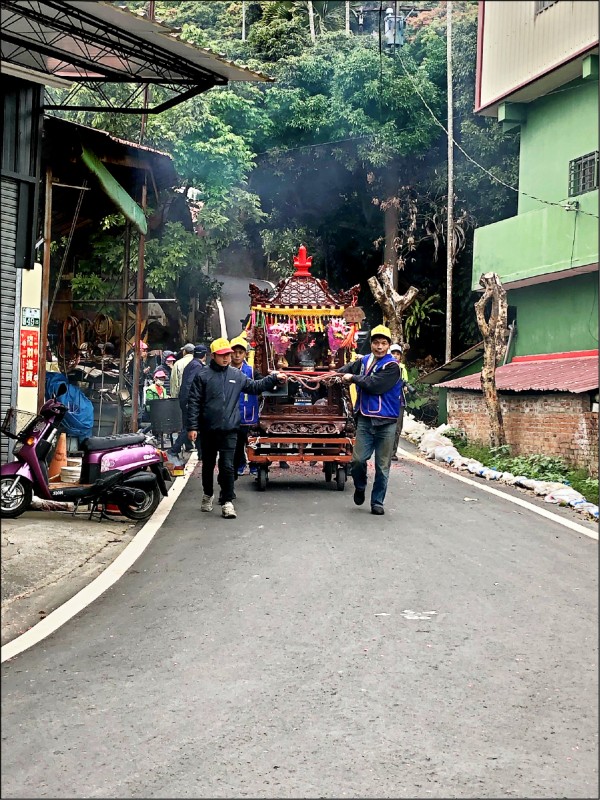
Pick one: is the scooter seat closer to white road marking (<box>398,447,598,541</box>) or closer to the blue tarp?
the blue tarp

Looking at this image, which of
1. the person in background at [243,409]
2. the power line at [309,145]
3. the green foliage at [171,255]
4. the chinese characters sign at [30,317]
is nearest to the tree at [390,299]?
the green foliage at [171,255]

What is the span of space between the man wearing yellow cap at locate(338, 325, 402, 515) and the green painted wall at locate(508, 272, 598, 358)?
298 inches

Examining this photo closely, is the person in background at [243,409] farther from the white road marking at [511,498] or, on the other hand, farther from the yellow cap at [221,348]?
the white road marking at [511,498]

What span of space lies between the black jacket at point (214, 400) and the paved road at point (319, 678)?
87.6 inches

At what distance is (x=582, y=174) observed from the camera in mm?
18266

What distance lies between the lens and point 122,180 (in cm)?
1873

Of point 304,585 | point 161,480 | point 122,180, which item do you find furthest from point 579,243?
point 304,585

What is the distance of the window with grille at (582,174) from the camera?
58.5ft

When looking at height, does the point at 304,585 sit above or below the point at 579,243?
below

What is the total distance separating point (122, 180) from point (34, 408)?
675 centimetres

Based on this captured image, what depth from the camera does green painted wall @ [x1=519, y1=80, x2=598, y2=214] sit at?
18.1m

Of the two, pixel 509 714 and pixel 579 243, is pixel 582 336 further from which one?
pixel 509 714

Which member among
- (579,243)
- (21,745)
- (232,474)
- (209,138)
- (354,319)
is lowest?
(21,745)

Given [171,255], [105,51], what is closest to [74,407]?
[105,51]
